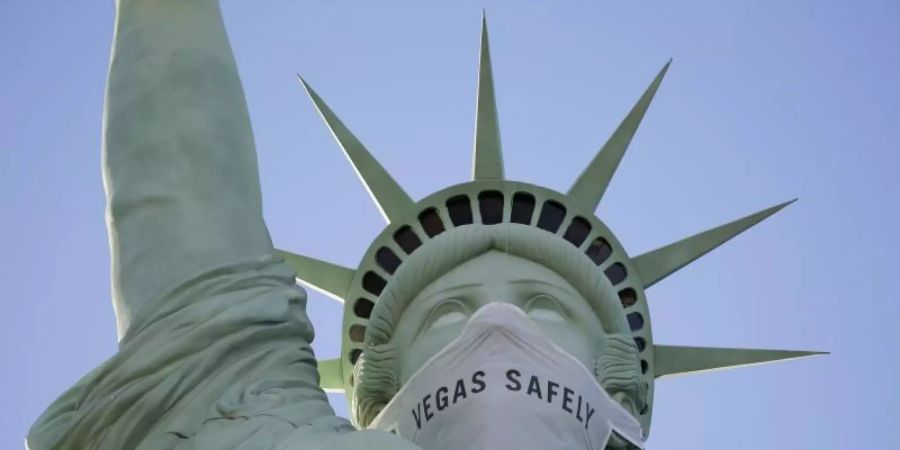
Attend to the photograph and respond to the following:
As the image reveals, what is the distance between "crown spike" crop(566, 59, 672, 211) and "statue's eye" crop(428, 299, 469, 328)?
6.71ft

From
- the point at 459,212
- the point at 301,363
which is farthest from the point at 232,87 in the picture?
the point at 459,212

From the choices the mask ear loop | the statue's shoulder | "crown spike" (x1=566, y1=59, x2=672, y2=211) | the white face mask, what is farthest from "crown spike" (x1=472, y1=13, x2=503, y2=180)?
the statue's shoulder

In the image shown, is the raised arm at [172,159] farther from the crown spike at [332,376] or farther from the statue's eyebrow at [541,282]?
the crown spike at [332,376]

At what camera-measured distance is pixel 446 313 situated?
880cm

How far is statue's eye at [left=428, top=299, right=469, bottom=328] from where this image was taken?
871 centimetres

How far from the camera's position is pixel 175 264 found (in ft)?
21.6

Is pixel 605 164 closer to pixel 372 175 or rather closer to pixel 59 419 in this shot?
pixel 372 175

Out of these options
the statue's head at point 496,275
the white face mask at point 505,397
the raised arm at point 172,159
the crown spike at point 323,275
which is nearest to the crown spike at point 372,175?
the statue's head at point 496,275

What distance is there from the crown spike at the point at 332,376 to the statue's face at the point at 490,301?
181cm

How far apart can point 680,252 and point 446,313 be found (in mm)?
2609

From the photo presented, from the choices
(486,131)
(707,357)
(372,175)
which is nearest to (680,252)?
(707,357)

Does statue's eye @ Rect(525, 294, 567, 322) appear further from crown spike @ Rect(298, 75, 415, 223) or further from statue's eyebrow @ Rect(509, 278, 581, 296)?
crown spike @ Rect(298, 75, 415, 223)

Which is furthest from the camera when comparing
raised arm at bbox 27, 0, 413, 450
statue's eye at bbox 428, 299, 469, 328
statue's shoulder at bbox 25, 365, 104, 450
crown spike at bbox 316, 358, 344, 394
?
crown spike at bbox 316, 358, 344, 394

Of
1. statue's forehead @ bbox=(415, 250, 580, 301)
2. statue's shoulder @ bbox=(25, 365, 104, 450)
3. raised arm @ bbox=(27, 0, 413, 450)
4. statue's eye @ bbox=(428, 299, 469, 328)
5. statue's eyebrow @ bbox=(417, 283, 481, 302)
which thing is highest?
statue's forehead @ bbox=(415, 250, 580, 301)
